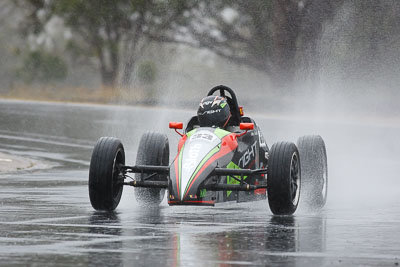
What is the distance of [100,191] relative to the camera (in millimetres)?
13539

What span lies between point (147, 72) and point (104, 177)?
39028mm

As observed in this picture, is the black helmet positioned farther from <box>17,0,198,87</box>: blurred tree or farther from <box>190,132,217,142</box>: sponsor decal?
<box>17,0,198,87</box>: blurred tree

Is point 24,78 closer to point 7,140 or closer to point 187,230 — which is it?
point 7,140

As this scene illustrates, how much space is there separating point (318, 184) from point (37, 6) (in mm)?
53331

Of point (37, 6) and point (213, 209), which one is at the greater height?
point (37, 6)

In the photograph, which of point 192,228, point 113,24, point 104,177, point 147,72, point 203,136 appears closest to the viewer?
point 192,228

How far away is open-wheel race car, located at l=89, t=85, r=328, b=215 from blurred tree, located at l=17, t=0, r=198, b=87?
41122 millimetres

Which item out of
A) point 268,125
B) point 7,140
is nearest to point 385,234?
point 7,140

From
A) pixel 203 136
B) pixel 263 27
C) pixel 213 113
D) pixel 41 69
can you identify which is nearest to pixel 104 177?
pixel 203 136

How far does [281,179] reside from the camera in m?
13.0

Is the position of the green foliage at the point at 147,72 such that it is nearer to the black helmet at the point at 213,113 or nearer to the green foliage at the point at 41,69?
the green foliage at the point at 41,69

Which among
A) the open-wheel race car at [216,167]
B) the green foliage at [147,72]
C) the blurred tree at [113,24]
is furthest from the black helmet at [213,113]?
the blurred tree at [113,24]

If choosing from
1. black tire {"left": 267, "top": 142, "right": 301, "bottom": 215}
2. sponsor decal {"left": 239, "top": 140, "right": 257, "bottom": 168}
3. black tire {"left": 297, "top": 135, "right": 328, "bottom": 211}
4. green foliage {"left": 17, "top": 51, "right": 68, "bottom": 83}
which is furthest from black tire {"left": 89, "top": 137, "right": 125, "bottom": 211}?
green foliage {"left": 17, "top": 51, "right": 68, "bottom": 83}

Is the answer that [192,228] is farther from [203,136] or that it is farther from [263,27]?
[263,27]
